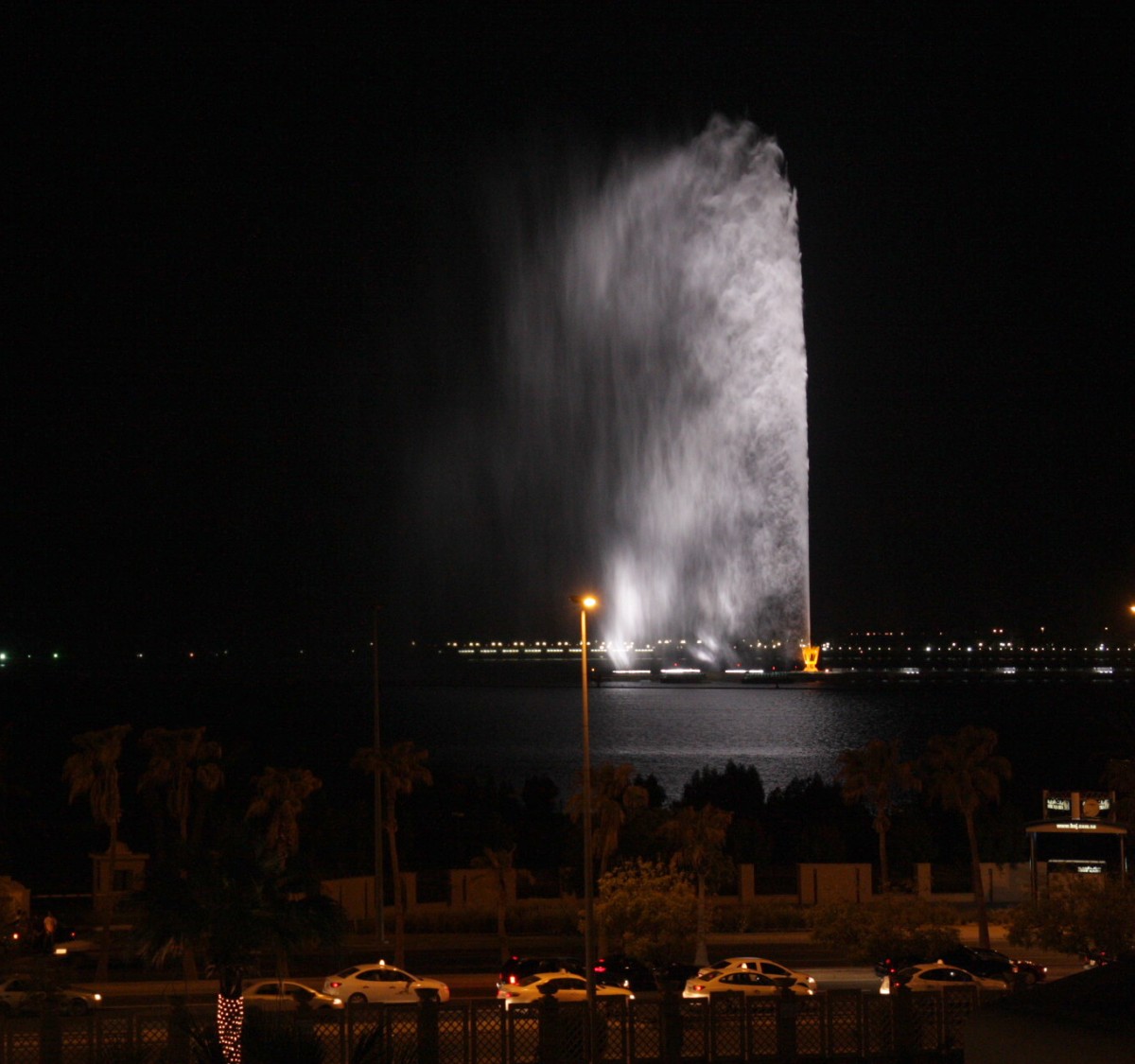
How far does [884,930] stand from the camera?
2605 cm

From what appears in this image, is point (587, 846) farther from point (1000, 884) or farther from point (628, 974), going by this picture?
point (1000, 884)

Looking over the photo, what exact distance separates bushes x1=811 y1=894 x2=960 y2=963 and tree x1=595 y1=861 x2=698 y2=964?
2.73 meters

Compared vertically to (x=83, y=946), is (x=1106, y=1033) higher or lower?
higher

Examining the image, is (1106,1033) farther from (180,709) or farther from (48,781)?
(180,709)

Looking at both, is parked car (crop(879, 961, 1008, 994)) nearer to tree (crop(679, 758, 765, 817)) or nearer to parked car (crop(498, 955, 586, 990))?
parked car (crop(498, 955, 586, 990))

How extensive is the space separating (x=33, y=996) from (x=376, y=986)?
5.68m

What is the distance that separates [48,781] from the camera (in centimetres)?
8462

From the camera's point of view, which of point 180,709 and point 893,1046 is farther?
point 180,709

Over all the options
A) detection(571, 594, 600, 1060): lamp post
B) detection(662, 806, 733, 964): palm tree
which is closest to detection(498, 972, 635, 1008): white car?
detection(571, 594, 600, 1060): lamp post

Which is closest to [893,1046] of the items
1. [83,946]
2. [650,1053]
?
[650,1053]

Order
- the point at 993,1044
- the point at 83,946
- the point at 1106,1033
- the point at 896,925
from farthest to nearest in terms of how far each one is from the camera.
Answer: the point at 83,946 → the point at 896,925 → the point at 993,1044 → the point at 1106,1033

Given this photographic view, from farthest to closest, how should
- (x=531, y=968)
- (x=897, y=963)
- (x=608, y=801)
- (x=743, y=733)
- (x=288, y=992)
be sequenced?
(x=743, y=733), (x=608, y=801), (x=897, y=963), (x=531, y=968), (x=288, y=992)

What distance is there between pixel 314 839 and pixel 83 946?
14979 mm

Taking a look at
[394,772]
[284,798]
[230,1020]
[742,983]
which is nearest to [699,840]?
[394,772]
